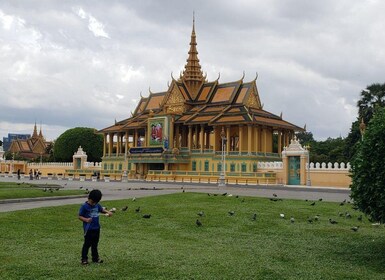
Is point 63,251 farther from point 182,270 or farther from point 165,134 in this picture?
point 165,134

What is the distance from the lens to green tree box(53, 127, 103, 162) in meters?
91.4

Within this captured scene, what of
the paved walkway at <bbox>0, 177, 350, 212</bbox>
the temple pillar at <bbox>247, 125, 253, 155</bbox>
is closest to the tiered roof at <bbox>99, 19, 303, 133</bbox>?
the temple pillar at <bbox>247, 125, 253, 155</bbox>

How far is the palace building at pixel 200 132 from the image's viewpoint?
180ft

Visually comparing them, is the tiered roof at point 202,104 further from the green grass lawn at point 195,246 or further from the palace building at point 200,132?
the green grass lawn at point 195,246

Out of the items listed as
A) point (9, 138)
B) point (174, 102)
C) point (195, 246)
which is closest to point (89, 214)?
point (195, 246)

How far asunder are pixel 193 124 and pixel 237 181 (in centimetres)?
1417

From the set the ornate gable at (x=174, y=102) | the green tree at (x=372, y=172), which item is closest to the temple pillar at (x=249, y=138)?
the ornate gable at (x=174, y=102)

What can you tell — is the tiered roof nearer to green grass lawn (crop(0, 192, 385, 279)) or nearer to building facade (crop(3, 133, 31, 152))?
green grass lawn (crop(0, 192, 385, 279))

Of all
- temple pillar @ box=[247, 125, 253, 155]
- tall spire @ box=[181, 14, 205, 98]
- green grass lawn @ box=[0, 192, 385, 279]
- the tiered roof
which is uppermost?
tall spire @ box=[181, 14, 205, 98]

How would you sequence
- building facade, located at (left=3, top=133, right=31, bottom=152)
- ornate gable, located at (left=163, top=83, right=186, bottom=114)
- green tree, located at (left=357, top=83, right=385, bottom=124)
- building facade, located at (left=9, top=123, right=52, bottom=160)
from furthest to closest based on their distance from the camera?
building facade, located at (left=3, top=133, right=31, bottom=152) < building facade, located at (left=9, top=123, right=52, bottom=160) < ornate gable, located at (left=163, top=83, right=186, bottom=114) < green tree, located at (left=357, top=83, right=385, bottom=124)

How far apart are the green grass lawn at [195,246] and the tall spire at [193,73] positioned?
5435cm

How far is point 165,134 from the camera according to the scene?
61969mm

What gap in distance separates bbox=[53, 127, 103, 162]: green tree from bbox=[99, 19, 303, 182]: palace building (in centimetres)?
1916

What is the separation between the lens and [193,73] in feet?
230
